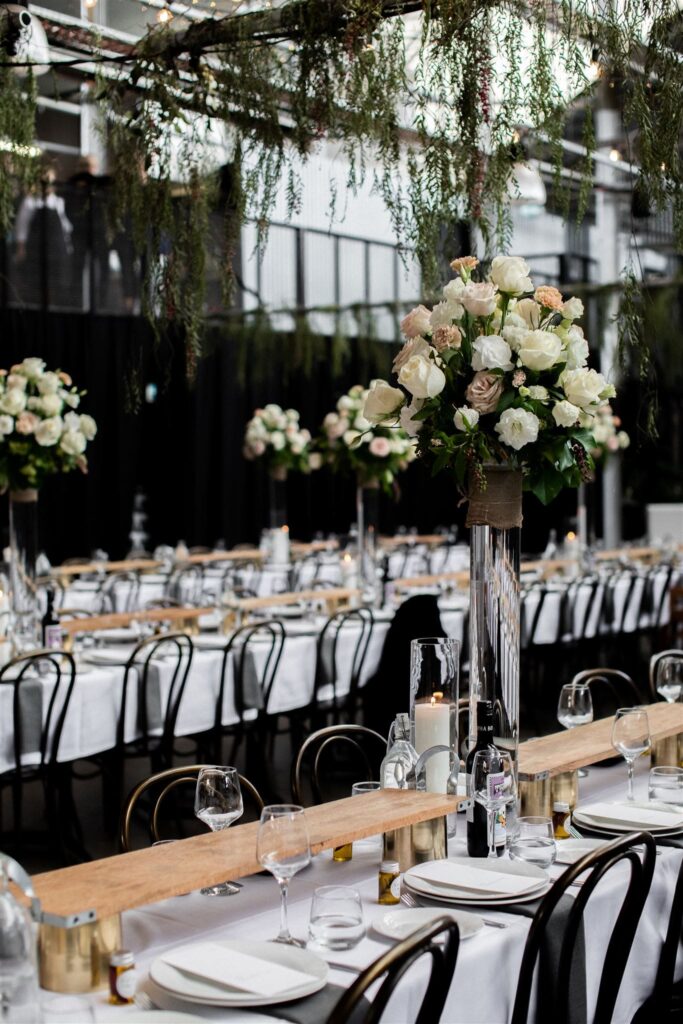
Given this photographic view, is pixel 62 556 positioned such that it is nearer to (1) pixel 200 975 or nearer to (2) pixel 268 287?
(2) pixel 268 287

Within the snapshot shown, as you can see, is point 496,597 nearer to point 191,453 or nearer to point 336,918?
point 336,918

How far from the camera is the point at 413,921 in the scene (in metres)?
2.45

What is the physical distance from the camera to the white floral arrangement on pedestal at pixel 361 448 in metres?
8.27

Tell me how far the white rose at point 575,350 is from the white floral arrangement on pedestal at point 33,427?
10.4ft

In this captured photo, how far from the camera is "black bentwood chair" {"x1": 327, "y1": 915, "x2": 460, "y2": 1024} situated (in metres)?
1.81

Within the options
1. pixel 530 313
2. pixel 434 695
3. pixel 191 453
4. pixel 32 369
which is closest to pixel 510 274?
pixel 530 313

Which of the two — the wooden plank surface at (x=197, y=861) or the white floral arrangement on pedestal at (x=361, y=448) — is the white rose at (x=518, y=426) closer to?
the wooden plank surface at (x=197, y=861)

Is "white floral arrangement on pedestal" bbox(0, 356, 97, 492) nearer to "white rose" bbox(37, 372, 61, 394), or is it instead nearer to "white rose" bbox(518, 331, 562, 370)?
"white rose" bbox(37, 372, 61, 394)

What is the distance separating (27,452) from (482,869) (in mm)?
3760

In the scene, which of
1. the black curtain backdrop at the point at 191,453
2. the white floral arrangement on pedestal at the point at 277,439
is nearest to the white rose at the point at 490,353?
the white floral arrangement on pedestal at the point at 277,439

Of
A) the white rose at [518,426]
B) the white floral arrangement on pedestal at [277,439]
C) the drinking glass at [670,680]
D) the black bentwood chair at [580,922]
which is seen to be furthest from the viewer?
the white floral arrangement on pedestal at [277,439]

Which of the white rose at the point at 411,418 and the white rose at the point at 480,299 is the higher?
the white rose at the point at 480,299

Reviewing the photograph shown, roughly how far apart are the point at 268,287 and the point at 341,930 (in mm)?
13065

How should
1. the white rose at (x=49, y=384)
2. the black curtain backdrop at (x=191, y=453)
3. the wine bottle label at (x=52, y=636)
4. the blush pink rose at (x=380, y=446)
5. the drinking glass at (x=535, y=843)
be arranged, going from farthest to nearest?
the black curtain backdrop at (x=191, y=453), the blush pink rose at (x=380, y=446), the white rose at (x=49, y=384), the wine bottle label at (x=52, y=636), the drinking glass at (x=535, y=843)
